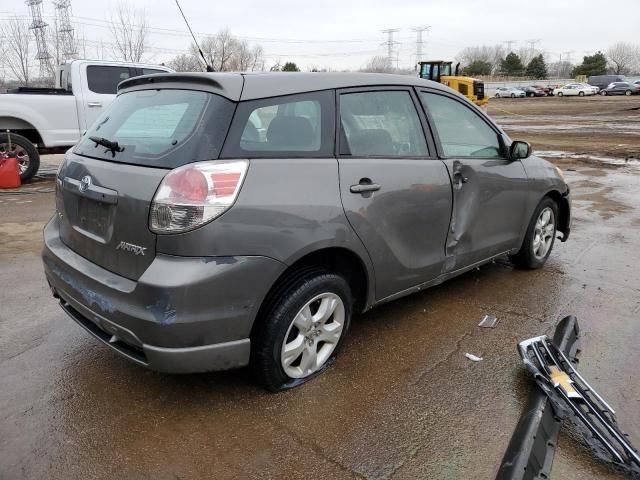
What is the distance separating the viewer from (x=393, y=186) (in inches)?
123

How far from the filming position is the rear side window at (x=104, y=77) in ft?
31.4

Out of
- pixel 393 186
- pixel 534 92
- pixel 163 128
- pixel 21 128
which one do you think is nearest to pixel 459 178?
pixel 393 186

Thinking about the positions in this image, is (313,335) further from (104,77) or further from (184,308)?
(104,77)

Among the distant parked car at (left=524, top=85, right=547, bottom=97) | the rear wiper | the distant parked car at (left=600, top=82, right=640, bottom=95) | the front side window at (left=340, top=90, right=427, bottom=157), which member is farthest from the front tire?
the distant parked car at (left=524, top=85, right=547, bottom=97)

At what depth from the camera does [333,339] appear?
10.0 feet

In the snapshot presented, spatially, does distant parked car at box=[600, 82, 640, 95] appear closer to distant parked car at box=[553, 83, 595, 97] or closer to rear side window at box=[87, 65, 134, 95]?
distant parked car at box=[553, 83, 595, 97]

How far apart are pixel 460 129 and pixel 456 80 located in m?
22.3

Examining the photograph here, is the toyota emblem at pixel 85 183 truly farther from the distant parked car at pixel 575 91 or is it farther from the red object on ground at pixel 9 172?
the distant parked car at pixel 575 91

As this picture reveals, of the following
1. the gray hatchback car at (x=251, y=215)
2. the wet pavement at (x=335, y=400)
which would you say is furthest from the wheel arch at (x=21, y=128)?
the gray hatchback car at (x=251, y=215)

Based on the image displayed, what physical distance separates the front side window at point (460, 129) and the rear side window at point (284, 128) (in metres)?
1.01

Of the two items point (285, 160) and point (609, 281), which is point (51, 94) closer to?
point (285, 160)

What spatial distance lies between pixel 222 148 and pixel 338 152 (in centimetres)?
70

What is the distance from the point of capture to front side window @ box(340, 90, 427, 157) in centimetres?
301

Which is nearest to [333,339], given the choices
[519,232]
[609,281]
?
[519,232]
